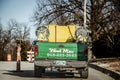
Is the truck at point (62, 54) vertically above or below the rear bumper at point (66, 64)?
above

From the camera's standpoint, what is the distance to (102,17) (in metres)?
46.8

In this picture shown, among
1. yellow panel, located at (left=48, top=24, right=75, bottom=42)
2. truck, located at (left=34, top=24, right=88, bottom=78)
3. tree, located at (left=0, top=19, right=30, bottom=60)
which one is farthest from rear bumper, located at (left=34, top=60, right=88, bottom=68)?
tree, located at (left=0, top=19, right=30, bottom=60)

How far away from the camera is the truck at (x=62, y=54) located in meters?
19.0

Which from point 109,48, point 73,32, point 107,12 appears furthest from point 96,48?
point 73,32

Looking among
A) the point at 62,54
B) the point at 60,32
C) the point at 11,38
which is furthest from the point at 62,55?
the point at 11,38

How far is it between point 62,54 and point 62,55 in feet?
0.16

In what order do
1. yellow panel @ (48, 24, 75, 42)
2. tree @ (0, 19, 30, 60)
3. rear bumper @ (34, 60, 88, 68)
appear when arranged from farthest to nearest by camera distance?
1. tree @ (0, 19, 30, 60)
2. yellow panel @ (48, 24, 75, 42)
3. rear bumper @ (34, 60, 88, 68)

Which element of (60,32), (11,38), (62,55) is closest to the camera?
(62,55)

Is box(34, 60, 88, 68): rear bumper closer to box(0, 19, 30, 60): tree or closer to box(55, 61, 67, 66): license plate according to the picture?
box(55, 61, 67, 66): license plate

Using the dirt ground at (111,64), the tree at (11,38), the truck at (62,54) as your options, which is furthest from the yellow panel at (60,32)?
the tree at (11,38)

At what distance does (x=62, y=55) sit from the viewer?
19.2 metres

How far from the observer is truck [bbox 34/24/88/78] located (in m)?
19.0

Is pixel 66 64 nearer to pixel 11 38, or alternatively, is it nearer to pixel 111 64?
pixel 111 64

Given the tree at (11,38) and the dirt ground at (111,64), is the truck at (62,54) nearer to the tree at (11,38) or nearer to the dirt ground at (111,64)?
the dirt ground at (111,64)
